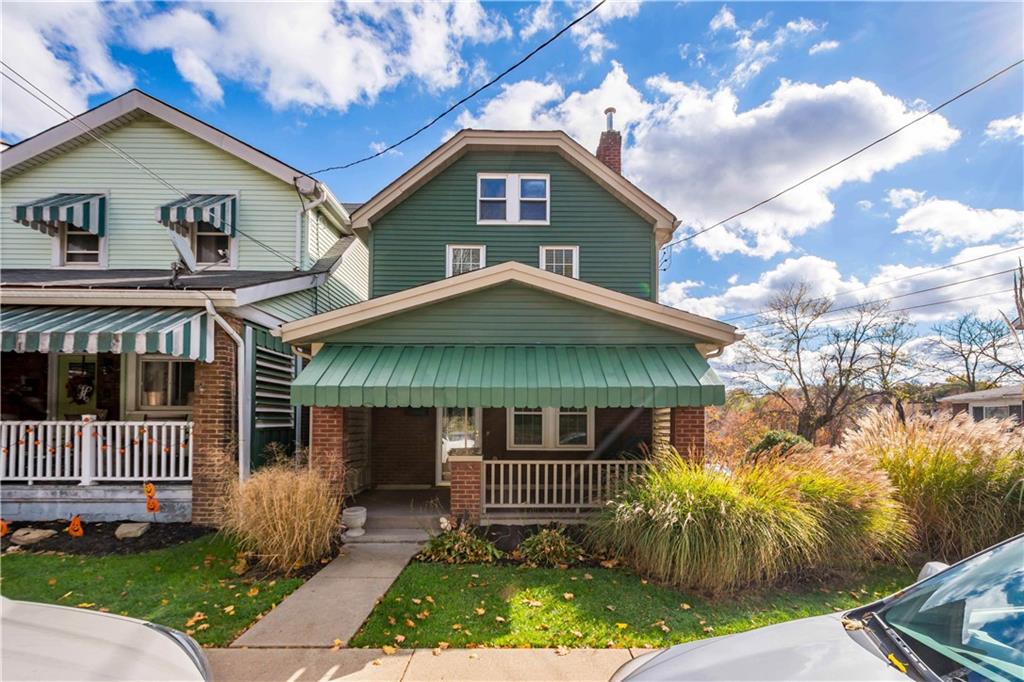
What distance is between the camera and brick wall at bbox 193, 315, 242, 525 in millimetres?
7867

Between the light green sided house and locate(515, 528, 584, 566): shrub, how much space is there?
5.31m

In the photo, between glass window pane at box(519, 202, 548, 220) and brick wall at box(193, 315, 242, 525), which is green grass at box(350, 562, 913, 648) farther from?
glass window pane at box(519, 202, 548, 220)

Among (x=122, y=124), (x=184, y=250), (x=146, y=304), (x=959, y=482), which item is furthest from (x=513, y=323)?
(x=122, y=124)

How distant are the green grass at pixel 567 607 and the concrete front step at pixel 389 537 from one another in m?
1.08

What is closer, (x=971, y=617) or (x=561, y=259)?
(x=971, y=617)

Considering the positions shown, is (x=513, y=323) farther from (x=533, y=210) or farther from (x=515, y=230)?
(x=533, y=210)

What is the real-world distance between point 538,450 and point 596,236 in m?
5.50

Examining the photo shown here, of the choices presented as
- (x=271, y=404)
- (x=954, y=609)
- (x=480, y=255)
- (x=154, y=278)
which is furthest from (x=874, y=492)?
(x=154, y=278)

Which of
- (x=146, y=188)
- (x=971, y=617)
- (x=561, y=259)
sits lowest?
(x=971, y=617)

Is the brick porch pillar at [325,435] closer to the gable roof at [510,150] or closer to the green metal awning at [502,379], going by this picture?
the green metal awning at [502,379]

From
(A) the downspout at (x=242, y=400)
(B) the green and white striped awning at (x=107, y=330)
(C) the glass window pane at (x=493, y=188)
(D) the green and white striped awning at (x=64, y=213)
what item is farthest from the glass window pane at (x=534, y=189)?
(D) the green and white striped awning at (x=64, y=213)

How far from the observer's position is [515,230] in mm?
11742

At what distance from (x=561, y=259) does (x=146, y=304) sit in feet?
28.1

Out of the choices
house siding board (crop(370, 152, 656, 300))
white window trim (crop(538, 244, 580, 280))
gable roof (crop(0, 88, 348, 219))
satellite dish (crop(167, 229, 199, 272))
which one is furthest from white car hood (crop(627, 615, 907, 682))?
satellite dish (crop(167, 229, 199, 272))
